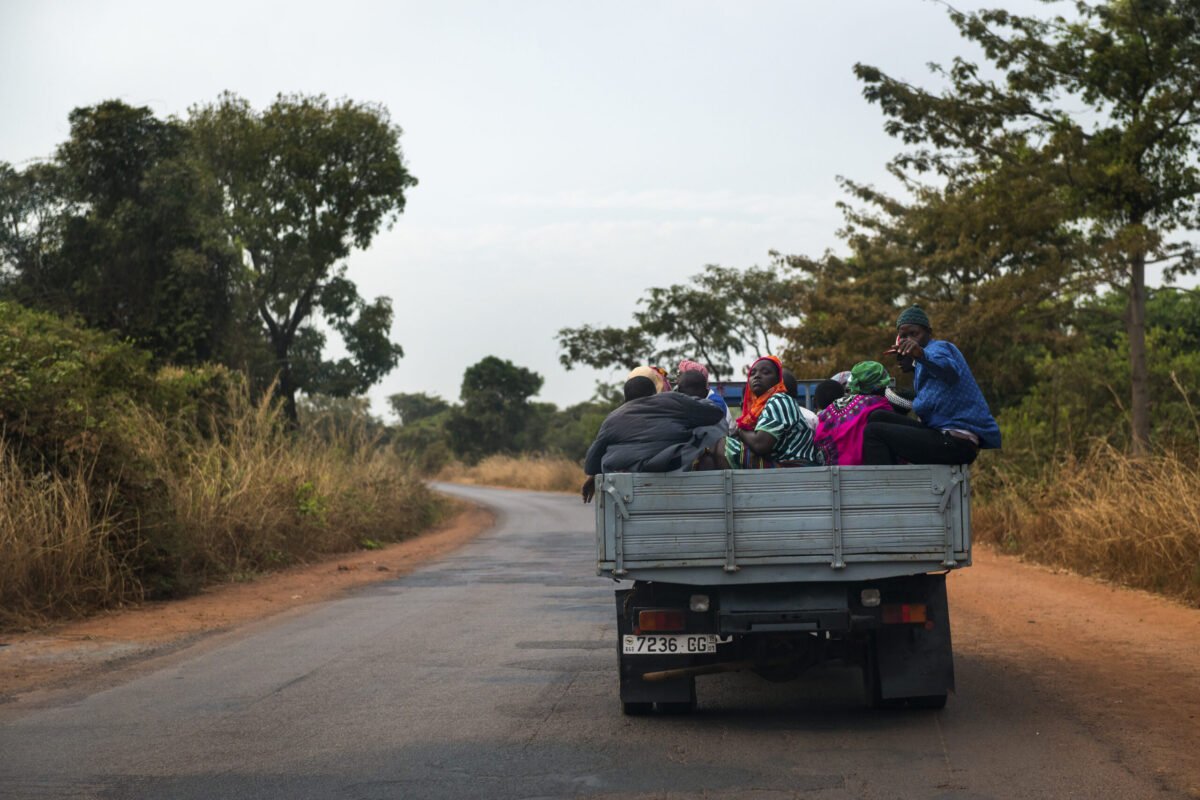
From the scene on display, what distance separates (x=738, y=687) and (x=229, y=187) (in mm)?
29627

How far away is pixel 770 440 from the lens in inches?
245

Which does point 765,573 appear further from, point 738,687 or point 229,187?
point 229,187

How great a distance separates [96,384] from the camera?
48.8ft

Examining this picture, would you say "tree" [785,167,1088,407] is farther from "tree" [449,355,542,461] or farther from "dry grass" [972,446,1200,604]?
"tree" [449,355,542,461]

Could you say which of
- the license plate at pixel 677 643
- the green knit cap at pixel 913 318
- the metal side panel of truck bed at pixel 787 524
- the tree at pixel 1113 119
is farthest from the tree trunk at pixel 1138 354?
the license plate at pixel 677 643

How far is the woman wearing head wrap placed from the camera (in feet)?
21.5

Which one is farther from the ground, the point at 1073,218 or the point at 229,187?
the point at 229,187

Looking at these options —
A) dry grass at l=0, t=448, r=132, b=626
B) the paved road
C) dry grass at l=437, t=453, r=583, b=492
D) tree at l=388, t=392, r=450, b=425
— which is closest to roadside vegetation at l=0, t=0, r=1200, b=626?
dry grass at l=0, t=448, r=132, b=626

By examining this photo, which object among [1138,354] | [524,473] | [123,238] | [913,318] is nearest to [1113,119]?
[1138,354]

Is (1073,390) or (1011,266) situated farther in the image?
(1011,266)

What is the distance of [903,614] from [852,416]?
1227 mm

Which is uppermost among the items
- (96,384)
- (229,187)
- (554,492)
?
(229,187)

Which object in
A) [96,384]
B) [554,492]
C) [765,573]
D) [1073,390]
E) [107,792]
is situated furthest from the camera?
[554,492]

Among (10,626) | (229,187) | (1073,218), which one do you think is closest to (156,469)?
(10,626)
